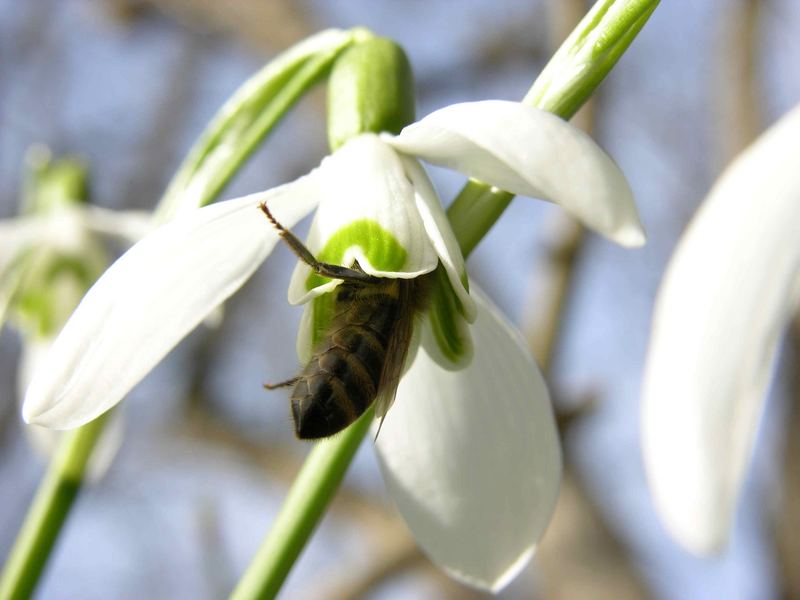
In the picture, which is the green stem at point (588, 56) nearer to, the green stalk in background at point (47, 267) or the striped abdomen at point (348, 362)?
the striped abdomen at point (348, 362)

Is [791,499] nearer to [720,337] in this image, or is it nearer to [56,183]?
[56,183]

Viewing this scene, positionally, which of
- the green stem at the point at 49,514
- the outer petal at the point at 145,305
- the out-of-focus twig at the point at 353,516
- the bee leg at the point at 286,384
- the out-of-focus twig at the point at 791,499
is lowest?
the out-of-focus twig at the point at 353,516

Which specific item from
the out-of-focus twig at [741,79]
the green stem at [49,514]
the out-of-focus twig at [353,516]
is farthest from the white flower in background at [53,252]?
the out-of-focus twig at [741,79]

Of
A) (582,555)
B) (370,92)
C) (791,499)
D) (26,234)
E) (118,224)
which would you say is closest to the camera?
(370,92)

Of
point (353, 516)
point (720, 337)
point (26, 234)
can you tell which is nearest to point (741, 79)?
point (353, 516)

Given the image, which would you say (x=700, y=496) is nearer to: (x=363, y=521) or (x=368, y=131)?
(x=368, y=131)

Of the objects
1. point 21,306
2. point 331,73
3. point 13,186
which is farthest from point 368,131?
point 13,186
